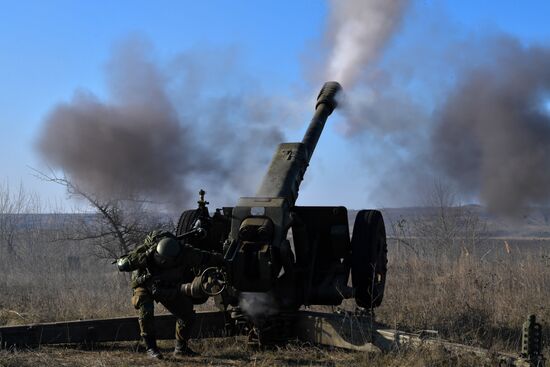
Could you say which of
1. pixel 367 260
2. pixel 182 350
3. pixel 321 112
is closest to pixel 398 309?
pixel 367 260

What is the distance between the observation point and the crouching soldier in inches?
260

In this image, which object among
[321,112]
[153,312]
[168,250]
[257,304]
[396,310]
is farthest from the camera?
[321,112]

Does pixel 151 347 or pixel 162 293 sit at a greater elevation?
pixel 162 293

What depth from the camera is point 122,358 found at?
6.66 m

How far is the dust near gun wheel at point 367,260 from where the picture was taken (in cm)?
743

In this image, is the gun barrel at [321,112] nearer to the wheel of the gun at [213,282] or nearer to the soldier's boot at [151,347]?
the wheel of the gun at [213,282]

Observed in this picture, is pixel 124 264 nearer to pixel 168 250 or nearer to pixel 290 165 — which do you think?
pixel 168 250

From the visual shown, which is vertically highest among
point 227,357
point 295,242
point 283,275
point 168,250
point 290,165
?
point 290,165

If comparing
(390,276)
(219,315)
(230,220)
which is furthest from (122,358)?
(390,276)

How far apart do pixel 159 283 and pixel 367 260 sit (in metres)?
2.31

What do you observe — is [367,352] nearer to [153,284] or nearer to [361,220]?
[361,220]

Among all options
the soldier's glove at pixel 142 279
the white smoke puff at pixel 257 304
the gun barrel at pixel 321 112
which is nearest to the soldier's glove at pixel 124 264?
the soldier's glove at pixel 142 279

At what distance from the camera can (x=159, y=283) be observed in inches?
264

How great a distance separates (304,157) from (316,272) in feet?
4.67
